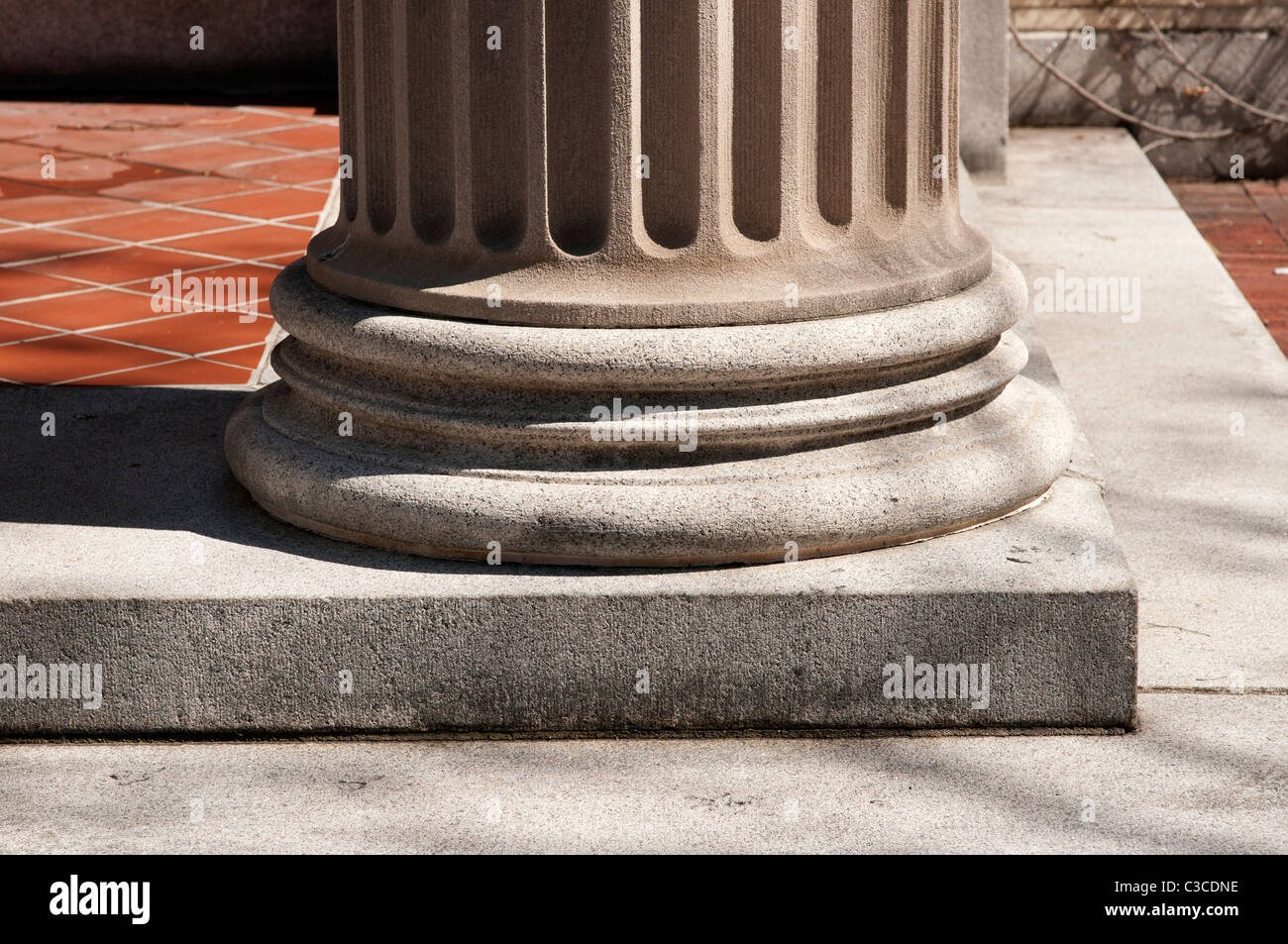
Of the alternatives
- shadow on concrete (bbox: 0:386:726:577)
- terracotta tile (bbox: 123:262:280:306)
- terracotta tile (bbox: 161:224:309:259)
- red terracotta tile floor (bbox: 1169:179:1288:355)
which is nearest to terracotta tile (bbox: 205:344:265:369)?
shadow on concrete (bbox: 0:386:726:577)

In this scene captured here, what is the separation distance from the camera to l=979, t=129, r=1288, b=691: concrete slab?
3.53m

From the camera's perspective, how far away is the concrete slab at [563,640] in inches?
120

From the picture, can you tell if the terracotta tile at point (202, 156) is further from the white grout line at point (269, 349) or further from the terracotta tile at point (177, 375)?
the terracotta tile at point (177, 375)

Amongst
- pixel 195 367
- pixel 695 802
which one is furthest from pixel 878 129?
pixel 195 367

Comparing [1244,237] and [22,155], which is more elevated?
[22,155]

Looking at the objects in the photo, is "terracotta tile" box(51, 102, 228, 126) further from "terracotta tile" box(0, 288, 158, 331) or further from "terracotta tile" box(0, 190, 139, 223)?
"terracotta tile" box(0, 288, 158, 331)

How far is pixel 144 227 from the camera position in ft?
22.3

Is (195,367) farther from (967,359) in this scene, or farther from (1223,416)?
(1223,416)

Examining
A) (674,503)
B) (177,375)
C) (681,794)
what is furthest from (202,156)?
(681,794)

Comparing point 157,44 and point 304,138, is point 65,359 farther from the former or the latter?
point 157,44

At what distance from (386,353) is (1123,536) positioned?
1.87m

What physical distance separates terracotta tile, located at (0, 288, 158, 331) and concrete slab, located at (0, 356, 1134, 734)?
2.47 m

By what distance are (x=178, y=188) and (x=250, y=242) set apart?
3.84ft

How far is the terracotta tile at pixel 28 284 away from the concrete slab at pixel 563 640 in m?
2.95
